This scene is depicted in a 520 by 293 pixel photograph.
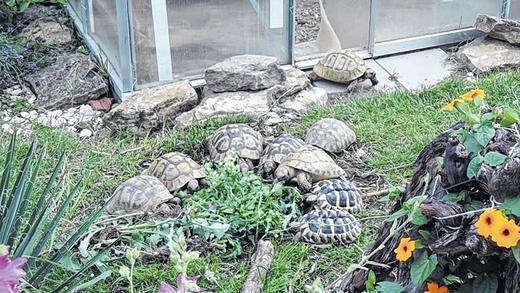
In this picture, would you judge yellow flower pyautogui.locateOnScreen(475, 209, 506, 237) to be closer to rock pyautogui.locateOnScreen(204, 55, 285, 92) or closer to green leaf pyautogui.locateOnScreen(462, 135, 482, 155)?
green leaf pyautogui.locateOnScreen(462, 135, 482, 155)

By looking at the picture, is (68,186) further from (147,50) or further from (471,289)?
(471,289)

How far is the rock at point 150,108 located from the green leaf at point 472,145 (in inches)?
107

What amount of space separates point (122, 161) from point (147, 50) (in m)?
0.93

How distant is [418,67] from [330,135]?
5.22ft

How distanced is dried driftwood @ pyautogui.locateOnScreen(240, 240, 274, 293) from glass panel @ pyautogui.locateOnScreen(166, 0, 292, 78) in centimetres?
197

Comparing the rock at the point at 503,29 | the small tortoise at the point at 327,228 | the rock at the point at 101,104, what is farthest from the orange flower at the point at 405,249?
the rock at the point at 503,29

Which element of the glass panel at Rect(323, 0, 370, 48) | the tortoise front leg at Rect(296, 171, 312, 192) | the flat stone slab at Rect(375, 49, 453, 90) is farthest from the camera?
the glass panel at Rect(323, 0, 370, 48)

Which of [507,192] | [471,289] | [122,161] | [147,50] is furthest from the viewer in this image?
[147,50]

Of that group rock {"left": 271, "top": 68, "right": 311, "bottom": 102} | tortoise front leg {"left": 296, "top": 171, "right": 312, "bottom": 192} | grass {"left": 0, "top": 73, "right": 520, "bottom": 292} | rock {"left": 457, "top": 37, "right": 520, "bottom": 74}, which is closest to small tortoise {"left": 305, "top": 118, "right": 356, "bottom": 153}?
grass {"left": 0, "top": 73, "right": 520, "bottom": 292}

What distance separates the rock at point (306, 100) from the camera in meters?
4.66

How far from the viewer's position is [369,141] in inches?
167

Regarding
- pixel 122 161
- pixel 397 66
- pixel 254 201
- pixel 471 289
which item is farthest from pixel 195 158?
pixel 471 289

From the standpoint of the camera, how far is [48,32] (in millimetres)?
5504

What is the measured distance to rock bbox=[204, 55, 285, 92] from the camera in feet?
15.3
